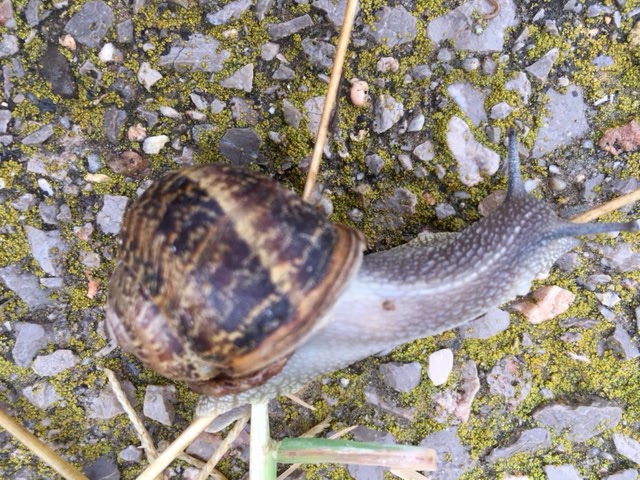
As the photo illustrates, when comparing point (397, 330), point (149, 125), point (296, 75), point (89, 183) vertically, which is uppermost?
point (296, 75)

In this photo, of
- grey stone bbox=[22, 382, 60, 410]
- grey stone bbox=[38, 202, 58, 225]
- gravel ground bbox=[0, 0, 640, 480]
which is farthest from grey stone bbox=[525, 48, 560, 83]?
grey stone bbox=[22, 382, 60, 410]

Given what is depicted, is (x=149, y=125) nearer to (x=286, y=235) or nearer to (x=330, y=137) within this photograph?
(x=330, y=137)

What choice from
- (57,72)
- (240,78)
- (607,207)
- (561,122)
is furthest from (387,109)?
(57,72)

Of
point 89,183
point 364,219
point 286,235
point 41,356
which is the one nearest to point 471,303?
point 364,219

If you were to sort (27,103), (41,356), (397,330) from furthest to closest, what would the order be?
1. (41,356)
2. (27,103)
3. (397,330)

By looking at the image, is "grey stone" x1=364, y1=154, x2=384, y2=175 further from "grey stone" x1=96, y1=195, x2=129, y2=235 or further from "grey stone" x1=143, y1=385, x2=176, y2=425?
"grey stone" x1=143, y1=385, x2=176, y2=425

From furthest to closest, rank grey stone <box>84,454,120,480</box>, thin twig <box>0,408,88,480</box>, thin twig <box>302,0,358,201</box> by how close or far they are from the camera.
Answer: grey stone <box>84,454,120,480</box> < thin twig <box>0,408,88,480</box> < thin twig <box>302,0,358,201</box>
